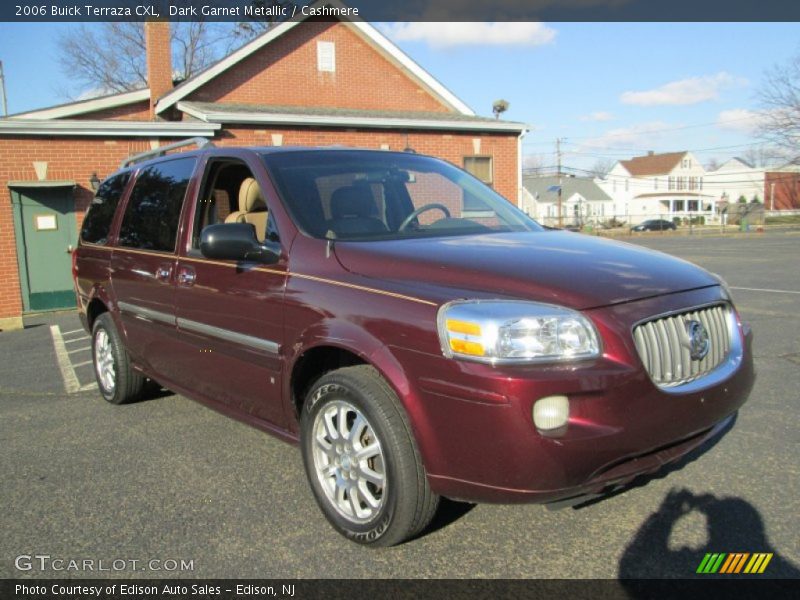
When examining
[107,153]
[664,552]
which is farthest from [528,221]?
[107,153]

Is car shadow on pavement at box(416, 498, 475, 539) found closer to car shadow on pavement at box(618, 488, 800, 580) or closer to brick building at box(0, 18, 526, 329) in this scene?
car shadow on pavement at box(618, 488, 800, 580)

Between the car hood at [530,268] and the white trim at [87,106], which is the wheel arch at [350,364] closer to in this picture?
the car hood at [530,268]

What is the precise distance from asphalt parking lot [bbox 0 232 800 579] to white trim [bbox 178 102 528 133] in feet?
34.6

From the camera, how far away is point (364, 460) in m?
3.08

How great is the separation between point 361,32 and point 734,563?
63.5 ft

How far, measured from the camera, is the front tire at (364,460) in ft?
9.33

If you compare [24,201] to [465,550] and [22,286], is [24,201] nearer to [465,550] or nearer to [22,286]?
[22,286]

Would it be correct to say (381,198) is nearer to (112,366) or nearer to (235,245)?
(235,245)

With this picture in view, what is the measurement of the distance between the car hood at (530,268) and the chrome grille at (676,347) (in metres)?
0.13

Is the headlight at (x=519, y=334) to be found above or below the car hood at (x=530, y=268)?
below

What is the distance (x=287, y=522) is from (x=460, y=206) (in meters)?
2.12

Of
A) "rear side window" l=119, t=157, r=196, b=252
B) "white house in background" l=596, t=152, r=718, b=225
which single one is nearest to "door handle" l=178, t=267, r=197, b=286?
"rear side window" l=119, t=157, r=196, b=252

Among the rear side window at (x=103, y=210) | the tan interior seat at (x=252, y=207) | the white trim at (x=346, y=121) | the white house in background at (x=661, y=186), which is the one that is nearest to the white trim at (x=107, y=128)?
the white trim at (x=346, y=121)

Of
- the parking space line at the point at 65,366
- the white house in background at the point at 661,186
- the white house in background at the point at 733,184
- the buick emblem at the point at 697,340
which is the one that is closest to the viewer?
the buick emblem at the point at 697,340
